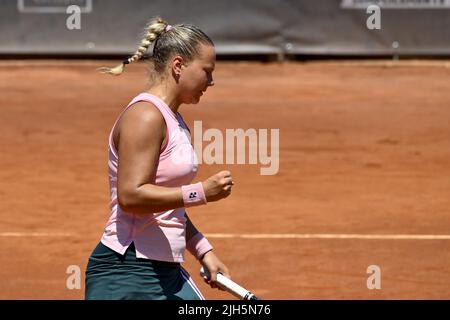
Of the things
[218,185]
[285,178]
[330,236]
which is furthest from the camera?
[285,178]

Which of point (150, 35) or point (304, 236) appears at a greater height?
point (150, 35)

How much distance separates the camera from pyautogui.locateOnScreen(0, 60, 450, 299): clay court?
28.0 feet

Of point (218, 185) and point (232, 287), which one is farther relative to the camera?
point (232, 287)

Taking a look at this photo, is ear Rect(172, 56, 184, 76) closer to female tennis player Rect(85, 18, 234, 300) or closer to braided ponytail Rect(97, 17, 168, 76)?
female tennis player Rect(85, 18, 234, 300)

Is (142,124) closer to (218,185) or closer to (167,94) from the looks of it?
(167,94)

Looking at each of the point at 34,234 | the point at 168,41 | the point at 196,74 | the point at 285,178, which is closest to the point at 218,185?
the point at 196,74

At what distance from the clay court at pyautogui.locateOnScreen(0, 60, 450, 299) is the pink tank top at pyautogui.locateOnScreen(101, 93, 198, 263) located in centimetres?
341

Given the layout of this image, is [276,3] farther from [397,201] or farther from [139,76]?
[397,201]

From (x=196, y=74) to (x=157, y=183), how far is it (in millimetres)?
494

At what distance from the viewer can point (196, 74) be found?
4.52 meters

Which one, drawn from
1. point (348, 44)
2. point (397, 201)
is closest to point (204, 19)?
point (348, 44)

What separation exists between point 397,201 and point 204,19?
342 inches

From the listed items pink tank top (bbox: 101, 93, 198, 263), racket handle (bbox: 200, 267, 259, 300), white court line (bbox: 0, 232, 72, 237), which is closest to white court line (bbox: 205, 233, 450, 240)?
white court line (bbox: 0, 232, 72, 237)

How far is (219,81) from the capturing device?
59.2 feet
